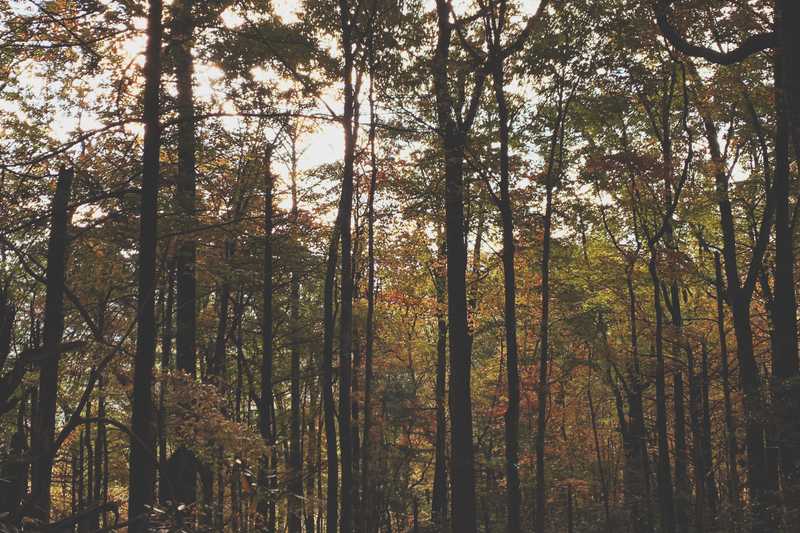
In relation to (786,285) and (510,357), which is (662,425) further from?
(510,357)

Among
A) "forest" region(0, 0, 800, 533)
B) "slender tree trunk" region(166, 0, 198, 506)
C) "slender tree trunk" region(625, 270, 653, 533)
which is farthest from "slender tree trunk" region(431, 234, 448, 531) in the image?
"slender tree trunk" region(166, 0, 198, 506)

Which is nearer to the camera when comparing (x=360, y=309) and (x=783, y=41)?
(x=783, y=41)

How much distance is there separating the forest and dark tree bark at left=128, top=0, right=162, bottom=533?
0.11ft

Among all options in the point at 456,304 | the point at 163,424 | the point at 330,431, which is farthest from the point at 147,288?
the point at 330,431

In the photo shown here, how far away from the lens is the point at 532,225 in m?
17.0

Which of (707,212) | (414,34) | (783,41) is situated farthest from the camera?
(707,212)

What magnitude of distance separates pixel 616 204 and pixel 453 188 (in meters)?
9.49

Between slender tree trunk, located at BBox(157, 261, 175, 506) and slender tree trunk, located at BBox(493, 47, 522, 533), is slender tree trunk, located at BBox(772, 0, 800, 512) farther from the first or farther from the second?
slender tree trunk, located at BBox(157, 261, 175, 506)

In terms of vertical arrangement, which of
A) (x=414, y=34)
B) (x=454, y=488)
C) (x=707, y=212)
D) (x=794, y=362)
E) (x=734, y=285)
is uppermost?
(x=414, y=34)

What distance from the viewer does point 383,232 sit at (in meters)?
21.3

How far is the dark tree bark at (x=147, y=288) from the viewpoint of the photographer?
6.45m

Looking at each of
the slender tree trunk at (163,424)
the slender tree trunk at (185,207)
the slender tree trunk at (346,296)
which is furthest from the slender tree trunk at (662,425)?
the slender tree trunk at (163,424)

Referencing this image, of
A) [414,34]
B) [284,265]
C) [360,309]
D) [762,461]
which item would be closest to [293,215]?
[284,265]

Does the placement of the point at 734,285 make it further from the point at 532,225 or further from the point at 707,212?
the point at 532,225
